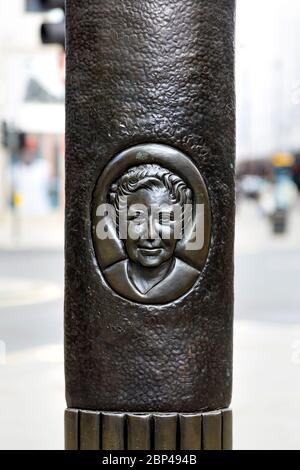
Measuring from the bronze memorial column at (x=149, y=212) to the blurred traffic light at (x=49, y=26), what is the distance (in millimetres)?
5422

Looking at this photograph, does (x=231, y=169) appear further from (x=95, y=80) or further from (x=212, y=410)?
(x=212, y=410)

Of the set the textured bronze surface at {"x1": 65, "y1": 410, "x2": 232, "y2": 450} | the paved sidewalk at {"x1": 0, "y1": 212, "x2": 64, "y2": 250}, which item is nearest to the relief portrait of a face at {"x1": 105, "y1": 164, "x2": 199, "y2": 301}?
the textured bronze surface at {"x1": 65, "y1": 410, "x2": 232, "y2": 450}

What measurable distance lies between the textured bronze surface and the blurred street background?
3.61 feet

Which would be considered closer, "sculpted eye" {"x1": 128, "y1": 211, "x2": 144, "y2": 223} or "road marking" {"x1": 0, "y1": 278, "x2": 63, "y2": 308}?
"sculpted eye" {"x1": 128, "y1": 211, "x2": 144, "y2": 223}

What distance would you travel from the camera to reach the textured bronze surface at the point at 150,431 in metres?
2.73

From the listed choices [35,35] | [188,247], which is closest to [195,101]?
[188,247]

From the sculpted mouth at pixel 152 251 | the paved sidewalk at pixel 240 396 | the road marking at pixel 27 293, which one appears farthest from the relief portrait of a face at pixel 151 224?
the road marking at pixel 27 293

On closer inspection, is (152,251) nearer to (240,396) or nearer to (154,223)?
(154,223)

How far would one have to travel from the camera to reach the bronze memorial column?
107 inches

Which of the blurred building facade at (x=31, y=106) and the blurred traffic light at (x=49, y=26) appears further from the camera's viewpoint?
the blurred building facade at (x=31, y=106)

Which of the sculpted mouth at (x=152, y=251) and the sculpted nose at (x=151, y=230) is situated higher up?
the sculpted nose at (x=151, y=230)

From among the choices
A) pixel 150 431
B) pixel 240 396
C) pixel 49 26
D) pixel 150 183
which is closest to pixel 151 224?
pixel 150 183

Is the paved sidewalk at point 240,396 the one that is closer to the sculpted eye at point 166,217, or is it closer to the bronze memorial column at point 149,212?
the bronze memorial column at point 149,212

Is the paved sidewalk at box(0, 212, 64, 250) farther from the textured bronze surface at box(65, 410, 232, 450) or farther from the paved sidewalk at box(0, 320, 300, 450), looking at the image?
the textured bronze surface at box(65, 410, 232, 450)
